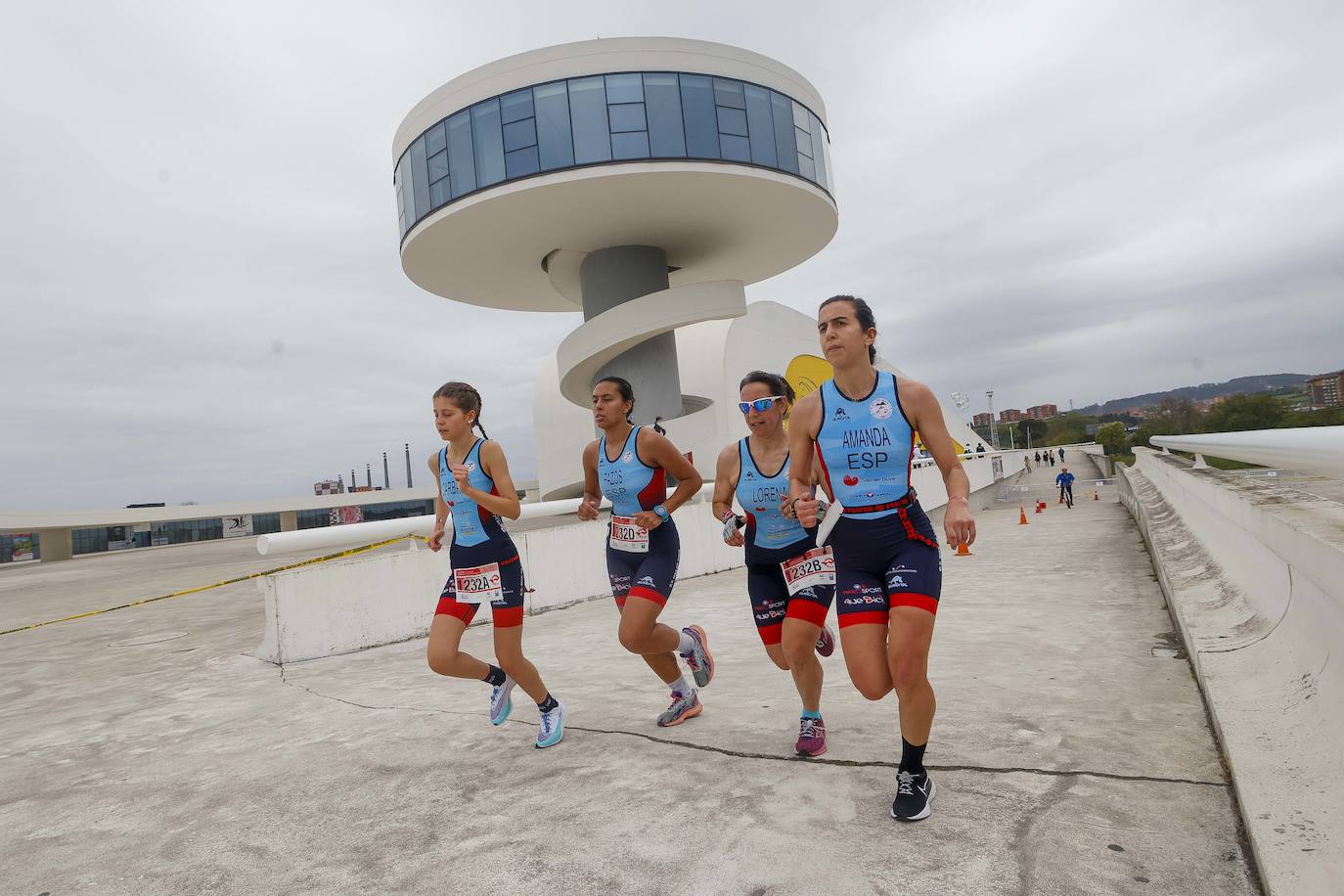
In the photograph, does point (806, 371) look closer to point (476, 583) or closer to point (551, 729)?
point (476, 583)

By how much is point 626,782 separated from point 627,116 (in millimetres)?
20900

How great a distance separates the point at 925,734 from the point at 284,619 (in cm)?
593

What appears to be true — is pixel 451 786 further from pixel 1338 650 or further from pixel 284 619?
pixel 284 619

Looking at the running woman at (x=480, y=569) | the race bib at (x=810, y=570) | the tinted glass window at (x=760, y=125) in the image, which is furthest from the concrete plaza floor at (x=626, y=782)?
the tinted glass window at (x=760, y=125)

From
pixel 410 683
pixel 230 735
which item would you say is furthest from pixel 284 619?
pixel 230 735

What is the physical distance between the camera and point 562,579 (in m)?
9.45

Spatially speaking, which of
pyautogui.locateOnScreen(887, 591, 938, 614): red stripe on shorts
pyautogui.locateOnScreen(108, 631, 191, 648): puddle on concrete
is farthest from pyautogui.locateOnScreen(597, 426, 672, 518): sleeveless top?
pyautogui.locateOnScreen(108, 631, 191, 648): puddle on concrete

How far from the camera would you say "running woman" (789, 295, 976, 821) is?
10.0 ft

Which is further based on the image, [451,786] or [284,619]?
[284,619]

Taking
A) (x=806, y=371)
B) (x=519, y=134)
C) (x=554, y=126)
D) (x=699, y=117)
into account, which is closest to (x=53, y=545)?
(x=519, y=134)

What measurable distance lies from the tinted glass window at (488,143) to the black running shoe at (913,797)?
70.0 ft

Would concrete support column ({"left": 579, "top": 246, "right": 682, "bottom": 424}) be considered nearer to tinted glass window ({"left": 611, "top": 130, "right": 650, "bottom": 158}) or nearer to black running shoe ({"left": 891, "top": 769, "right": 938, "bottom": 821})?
tinted glass window ({"left": 611, "top": 130, "right": 650, "bottom": 158})

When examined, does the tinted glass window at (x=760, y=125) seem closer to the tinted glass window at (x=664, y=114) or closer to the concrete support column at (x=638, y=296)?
the tinted glass window at (x=664, y=114)

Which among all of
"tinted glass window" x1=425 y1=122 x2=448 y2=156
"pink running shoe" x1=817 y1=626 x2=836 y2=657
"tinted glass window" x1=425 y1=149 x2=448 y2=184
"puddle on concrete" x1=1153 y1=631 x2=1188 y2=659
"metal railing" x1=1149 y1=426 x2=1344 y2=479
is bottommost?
"puddle on concrete" x1=1153 y1=631 x2=1188 y2=659
